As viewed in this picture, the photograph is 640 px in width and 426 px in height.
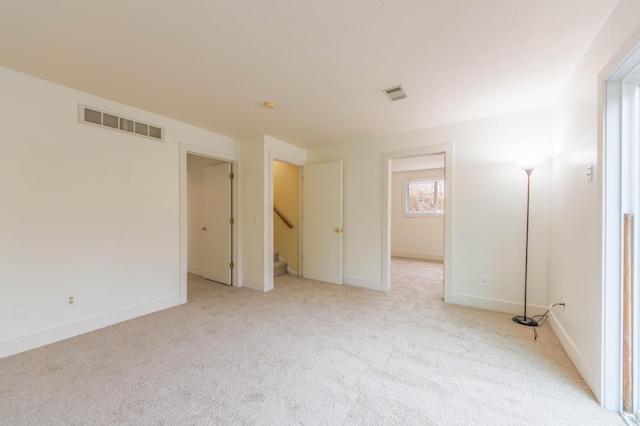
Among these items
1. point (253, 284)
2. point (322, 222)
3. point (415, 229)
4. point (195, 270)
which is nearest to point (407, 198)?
point (415, 229)

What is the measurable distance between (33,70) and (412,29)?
3.01 metres

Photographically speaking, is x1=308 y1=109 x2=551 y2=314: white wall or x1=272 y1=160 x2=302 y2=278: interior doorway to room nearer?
x1=308 y1=109 x2=551 y2=314: white wall

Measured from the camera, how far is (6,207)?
83.4 inches

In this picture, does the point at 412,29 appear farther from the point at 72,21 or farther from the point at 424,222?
the point at 424,222

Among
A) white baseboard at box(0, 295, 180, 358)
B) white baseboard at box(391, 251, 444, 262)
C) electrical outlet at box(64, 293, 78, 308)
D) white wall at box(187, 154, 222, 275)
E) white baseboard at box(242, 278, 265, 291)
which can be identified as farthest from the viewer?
white baseboard at box(391, 251, 444, 262)

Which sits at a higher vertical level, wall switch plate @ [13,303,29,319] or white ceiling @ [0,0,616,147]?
white ceiling @ [0,0,616,147]

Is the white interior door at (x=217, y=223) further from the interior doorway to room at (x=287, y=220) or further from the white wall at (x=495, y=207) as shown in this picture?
the white wall at (x=495, y=207)

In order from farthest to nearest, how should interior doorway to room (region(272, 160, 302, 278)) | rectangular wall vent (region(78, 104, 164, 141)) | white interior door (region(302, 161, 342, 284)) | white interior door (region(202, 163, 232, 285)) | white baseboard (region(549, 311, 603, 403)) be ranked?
interior doorway to room (region(272, 160, 302, 278)) → white interior door (region(302, 161, 342, 284)) → white interior door (region(202, 163, 232, 285)) → rectangular wall vent (region(78, 104, 164, 141)) → white baseboard (region(549, 311, 603, 403))

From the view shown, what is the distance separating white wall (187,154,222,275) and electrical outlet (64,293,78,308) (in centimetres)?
228

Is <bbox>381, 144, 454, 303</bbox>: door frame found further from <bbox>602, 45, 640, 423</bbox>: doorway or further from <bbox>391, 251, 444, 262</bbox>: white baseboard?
<bbox>391, 251, 444, 262</bbox>: white baseboard

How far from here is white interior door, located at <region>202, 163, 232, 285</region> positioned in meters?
4.21

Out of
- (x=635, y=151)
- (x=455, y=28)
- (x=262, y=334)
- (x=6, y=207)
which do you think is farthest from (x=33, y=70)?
(x=635, y=151)

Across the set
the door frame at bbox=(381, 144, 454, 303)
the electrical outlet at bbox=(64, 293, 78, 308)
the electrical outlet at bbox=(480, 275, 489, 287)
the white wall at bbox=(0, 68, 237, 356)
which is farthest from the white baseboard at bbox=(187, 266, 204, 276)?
the electrical outlet at bbox=(480, 275, 489, 287)

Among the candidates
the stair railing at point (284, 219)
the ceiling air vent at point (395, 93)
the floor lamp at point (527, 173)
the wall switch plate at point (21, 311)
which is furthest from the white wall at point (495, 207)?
the wall switch plate at point (21, 311)
